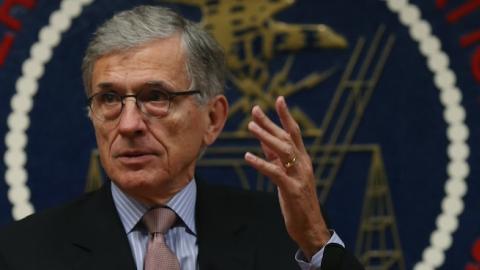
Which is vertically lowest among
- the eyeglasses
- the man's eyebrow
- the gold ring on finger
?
the gold ring on finger

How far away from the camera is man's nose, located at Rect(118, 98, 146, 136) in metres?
1.83

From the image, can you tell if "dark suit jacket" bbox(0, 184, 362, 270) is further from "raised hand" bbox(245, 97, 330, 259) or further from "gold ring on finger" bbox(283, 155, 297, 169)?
"gold ring on finger" bbox(283, 155, 297, 169)

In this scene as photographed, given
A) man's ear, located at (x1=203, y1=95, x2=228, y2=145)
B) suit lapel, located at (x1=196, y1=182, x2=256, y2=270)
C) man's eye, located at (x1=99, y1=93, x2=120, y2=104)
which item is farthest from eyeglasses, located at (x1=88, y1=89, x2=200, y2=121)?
suit lapel, located at (x1=196, y1=182, x2=256, y2=270)

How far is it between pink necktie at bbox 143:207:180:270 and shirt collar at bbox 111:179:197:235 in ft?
0.05

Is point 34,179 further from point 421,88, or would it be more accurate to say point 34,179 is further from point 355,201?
point 421,88

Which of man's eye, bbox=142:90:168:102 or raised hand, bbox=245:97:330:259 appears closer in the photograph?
raised hand, bbox=245:97:330:259

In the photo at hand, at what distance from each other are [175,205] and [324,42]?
3.54ft

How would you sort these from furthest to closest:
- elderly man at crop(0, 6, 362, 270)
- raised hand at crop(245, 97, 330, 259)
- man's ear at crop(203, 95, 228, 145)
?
man's ear at crop(203, 95, 228, 145), elderly man at crop(0, 6, 362, 270), raised hand at crop(245, 97, 330, 259)

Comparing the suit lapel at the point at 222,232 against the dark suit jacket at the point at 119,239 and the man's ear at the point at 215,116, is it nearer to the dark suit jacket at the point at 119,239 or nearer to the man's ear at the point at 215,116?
the dark suit jacket at the point at 119,239

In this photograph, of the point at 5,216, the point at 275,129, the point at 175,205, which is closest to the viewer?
the point at 275,129

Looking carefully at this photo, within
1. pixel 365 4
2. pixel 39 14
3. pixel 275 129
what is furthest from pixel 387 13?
pixel 275 129

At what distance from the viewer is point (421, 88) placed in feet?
9.52

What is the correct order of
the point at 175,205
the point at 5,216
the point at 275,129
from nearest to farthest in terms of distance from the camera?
the point at 275,129 < the point at 175,205 < the point at 5,216

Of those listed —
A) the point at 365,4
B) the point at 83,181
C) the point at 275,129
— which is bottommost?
the point at 83,181
